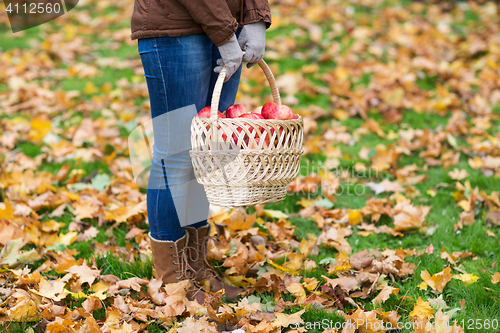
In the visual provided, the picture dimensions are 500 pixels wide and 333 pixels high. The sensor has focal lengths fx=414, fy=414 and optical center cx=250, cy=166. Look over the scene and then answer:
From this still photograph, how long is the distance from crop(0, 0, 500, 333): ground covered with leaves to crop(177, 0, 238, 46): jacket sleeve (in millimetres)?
1126

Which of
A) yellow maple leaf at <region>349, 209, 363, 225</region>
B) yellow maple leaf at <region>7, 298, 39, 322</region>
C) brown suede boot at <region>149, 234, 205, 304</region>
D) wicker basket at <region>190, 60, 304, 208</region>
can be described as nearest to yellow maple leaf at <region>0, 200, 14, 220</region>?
yellow maple leaf at <region>7, 298, 39, 322</region>

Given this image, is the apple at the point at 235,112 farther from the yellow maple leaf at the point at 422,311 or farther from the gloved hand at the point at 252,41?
the yellow maple leaf at the point at 422,311

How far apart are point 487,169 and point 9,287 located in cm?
314

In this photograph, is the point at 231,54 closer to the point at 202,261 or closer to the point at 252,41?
the point at 252,41

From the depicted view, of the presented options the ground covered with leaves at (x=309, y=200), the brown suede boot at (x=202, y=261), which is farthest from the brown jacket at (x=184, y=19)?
the ground covered with leaves at (x=309, y=200)

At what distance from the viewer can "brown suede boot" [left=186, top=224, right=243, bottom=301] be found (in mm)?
2008

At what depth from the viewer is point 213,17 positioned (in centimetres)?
156

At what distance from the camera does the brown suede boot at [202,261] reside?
2.01 m

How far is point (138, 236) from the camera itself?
7.94 feet

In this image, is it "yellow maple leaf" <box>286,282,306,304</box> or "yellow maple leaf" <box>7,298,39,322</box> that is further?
"yellow maple leaf" <box>286,282,306,304</box>

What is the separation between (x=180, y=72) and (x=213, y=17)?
0.26 m

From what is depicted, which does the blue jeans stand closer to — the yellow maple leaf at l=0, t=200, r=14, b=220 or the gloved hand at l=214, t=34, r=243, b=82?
the gloved hand at l=214, t=34, r=243, b=82

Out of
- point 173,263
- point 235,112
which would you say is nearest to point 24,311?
point 173,263

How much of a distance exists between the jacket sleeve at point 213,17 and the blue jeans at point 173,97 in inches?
4.4
